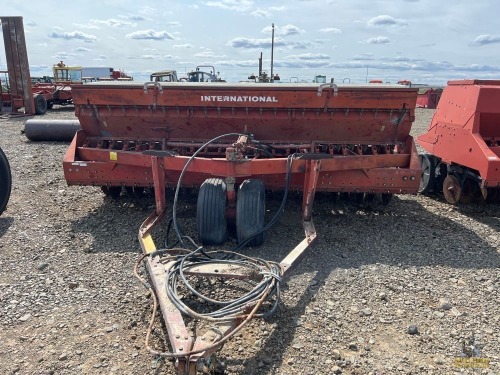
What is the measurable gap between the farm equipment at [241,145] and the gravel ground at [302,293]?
42 cm

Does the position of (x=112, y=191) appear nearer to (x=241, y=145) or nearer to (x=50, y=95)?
(x=241, y=145)

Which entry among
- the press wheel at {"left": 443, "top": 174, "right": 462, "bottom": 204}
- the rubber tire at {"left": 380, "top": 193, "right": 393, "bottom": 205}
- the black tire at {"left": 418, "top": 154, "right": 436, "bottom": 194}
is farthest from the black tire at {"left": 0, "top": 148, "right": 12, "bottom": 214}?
the press wheel at {"left": 443, "top": 174, "right": 462, "bottom": 204}

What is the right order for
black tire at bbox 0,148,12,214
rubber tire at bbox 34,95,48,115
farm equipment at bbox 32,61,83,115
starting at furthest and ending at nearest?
farm equipment at bbox 32,61,83,115, rubber tire at bbox 34,95,48,115, black tire at bbox 0,148,12,214

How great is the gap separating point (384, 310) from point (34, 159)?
25.1 ft

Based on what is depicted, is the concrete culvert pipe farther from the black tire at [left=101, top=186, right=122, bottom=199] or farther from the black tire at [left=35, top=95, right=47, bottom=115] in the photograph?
the black tire at [left=35, top=95, right=47, bottom=115]

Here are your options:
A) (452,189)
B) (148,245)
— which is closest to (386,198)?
(452,189)

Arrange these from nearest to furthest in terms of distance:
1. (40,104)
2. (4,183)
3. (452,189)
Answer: (4,183)
(452,189)
(40,104)

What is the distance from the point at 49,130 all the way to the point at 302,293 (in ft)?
30.0

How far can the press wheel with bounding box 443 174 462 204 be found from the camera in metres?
6.12

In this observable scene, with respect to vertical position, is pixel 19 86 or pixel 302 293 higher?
pixel 19 86

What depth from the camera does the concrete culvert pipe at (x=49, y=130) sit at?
422 inches

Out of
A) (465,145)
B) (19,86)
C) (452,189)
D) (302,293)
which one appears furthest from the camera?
(19,86)

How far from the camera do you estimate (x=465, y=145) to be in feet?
18.8

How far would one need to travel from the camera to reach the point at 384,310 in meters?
3.40
